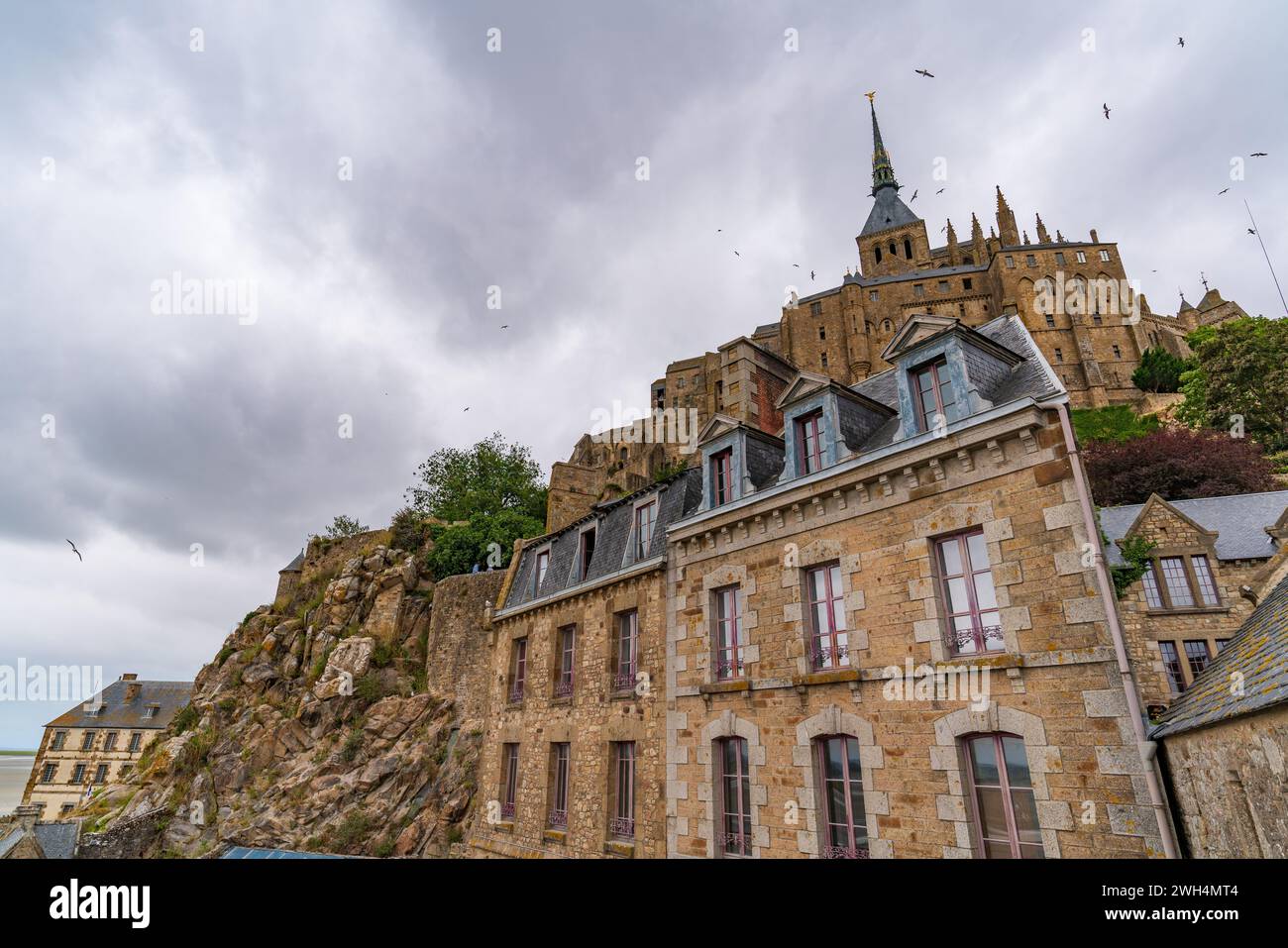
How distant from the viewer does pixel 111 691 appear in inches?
1960

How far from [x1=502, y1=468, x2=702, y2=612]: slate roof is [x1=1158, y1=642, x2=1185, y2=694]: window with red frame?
14457 millimetres

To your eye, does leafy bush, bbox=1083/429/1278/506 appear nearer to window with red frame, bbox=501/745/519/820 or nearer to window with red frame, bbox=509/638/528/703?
window with red frame, bbox=509/638/528/703

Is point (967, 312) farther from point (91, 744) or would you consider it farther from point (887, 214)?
point (91, 744)

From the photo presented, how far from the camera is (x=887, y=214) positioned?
77.7 m

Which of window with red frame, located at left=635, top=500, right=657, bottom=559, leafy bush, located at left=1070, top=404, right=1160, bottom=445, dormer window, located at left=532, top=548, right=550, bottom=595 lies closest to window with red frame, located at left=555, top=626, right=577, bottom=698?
dormer window, located at left=532, top=548, right=550, bottom=595

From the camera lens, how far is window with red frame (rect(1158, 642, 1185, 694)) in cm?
1808

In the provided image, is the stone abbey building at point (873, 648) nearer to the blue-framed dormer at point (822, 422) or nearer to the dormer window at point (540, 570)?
the blue-framed dormer at point (822, 422)

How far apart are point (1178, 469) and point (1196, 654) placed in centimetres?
1443

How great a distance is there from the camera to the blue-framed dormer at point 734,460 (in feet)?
40.1

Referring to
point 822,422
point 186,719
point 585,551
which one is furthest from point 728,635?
point 186,719

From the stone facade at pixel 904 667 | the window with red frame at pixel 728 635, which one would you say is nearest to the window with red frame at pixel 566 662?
the stone facade at pixel 904 667

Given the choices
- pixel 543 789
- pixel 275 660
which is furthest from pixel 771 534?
pixel 275 660
